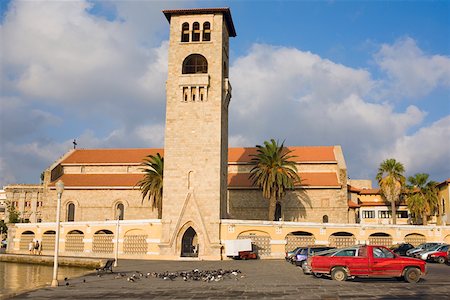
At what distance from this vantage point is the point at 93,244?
159ft

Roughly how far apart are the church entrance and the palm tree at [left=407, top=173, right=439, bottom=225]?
27437mm

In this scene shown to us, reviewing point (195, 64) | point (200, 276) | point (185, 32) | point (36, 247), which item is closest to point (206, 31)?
point (185, 32)

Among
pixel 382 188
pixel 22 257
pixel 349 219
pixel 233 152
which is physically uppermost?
pixel 233 152

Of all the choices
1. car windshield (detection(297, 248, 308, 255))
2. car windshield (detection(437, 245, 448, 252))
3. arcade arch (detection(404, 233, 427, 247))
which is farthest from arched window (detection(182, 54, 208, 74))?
car windshield (detection(437, 245, 448, 252))

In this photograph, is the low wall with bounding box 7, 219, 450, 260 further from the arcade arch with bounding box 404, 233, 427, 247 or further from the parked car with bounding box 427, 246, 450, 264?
the parked car with bounding box 427, 246, 450, 264

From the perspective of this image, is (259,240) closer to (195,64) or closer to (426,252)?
(426,252)

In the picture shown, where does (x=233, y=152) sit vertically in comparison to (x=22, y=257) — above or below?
above

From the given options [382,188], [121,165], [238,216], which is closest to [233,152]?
[238,216]

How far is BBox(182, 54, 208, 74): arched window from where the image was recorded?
47.3 meters

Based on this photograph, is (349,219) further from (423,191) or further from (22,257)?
(22,257)

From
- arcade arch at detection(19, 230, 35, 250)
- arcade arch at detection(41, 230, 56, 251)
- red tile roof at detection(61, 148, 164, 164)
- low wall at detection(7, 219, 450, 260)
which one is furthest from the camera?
red tile roof at detection(61, 148, 164, 164)

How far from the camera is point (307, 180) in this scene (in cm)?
5778

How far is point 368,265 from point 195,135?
86.6 ft

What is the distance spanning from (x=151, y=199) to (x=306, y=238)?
21.3m
